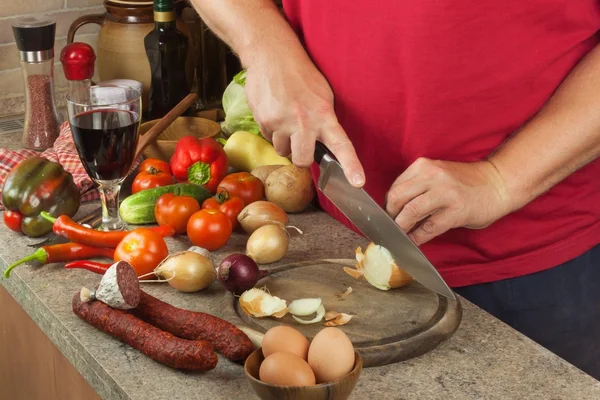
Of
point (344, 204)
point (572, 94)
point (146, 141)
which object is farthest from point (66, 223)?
point (572, 94)

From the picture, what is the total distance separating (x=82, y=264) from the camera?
1443 millimetres

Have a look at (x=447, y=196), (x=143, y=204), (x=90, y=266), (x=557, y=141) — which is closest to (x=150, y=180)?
(x=143, y=204)

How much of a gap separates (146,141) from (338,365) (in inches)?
36.0

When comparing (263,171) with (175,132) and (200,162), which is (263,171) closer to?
(200,162)

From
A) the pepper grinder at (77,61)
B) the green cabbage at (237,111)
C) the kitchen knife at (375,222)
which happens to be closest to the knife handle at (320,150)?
the kitchen knife at (375,222)

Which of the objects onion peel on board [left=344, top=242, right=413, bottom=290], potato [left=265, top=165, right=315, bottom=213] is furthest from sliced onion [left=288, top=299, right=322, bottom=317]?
potato [left=265, top=165, right=315, bottom=213]

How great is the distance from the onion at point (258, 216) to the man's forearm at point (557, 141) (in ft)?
1.40

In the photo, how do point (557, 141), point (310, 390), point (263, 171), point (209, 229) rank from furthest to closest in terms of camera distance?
1. point (263, 171)
2. point (209, 229)
3. point (557, 141)
4. point (310, 390)

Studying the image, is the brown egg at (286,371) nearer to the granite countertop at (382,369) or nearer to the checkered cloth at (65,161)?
the granite countertop at (382,369)

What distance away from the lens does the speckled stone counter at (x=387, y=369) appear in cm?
115

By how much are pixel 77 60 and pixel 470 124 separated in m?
0.99

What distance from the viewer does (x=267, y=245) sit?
147 cm

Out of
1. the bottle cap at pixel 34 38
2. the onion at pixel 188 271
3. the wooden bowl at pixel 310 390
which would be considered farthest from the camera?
the bottle cap at pixel 34 38

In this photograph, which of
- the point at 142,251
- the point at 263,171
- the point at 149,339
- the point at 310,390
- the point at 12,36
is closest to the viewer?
the point at 310,390
